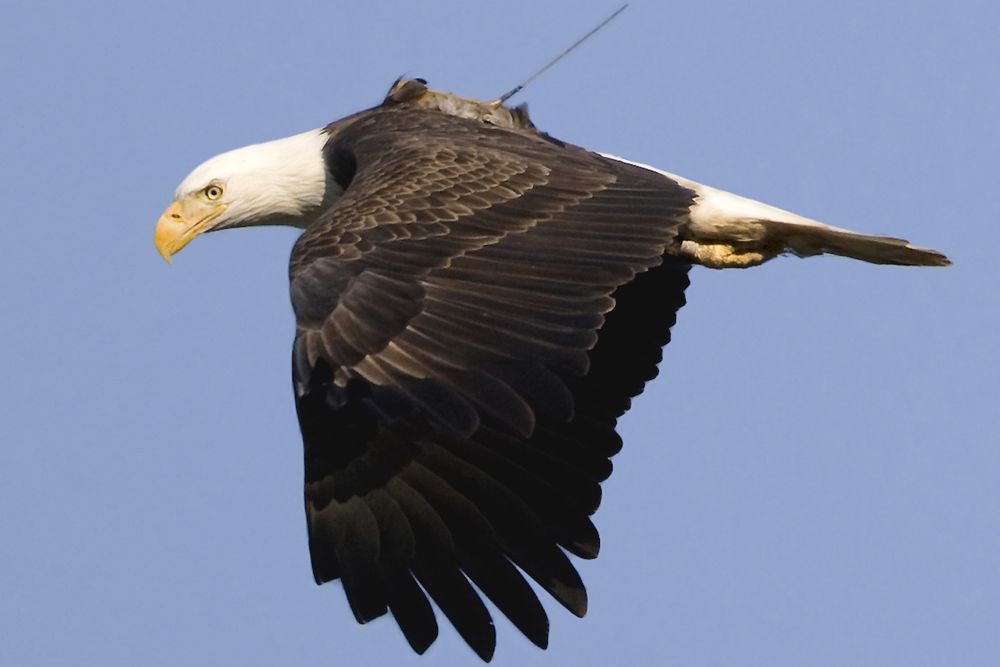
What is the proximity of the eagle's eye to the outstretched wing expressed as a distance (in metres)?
1.38

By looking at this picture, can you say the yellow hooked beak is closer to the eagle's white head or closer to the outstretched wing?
the eagle's white head

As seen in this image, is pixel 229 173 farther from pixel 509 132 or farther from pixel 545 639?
pixel 545 639

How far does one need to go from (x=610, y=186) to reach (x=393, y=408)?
56.5 inches

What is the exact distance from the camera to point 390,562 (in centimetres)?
719

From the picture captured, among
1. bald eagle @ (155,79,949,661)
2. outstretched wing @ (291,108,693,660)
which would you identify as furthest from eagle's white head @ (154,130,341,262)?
outstretched wing @ (291,108,693,660)

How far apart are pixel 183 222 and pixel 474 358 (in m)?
2.78

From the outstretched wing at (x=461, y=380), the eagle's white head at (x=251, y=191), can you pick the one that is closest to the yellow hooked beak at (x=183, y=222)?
the eagle's white head at (x=251, y=191)

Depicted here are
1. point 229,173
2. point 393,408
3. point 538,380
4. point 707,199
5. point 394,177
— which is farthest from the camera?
point 229,173

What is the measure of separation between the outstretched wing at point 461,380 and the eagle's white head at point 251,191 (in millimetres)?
1135

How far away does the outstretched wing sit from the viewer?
6.79m

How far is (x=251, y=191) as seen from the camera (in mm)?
9086

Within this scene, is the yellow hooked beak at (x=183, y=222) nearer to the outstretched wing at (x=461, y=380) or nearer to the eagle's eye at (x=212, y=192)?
the eagle's eye at (x=212, y=192)

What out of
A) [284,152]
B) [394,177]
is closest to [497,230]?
[394,177]

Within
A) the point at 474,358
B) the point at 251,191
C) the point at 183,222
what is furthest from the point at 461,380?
the point at 183,222
